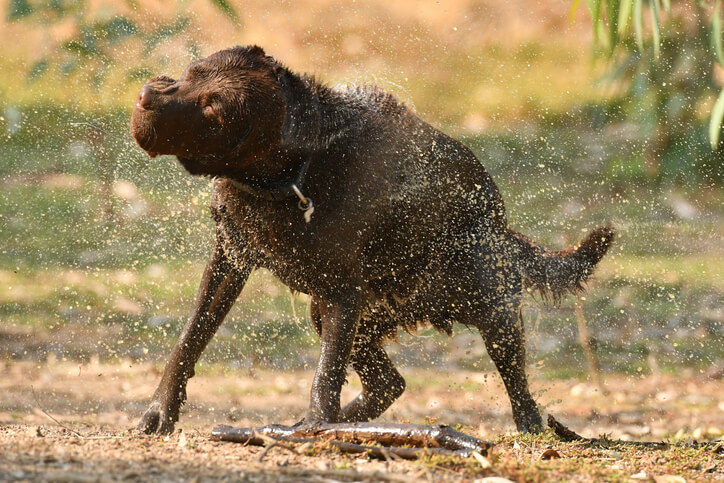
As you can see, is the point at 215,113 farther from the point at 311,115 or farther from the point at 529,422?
the point at 529,422

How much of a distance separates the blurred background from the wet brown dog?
1.43 feet

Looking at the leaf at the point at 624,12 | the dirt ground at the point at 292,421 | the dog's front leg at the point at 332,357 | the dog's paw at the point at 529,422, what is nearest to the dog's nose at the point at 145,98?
the dog's front leg at the point at 332,357

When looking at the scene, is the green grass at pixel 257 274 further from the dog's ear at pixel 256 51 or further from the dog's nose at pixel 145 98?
the dog's nose at pixel 145 98

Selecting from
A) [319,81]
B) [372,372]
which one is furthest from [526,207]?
[319,81]

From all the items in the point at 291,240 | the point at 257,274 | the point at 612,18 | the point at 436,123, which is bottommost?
the point at 291,240

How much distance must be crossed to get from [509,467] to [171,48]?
21.5ft

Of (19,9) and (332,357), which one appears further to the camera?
(19,9)

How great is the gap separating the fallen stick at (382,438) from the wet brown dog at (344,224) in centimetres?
28

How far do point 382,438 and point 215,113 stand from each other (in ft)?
4.79

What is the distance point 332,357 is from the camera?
Answer: 4273mm

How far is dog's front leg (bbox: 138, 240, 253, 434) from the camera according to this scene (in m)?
4.59

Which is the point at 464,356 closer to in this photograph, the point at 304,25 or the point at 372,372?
the point at 372,372

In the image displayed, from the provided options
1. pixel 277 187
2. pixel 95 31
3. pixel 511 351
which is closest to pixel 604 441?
pixel 511 351

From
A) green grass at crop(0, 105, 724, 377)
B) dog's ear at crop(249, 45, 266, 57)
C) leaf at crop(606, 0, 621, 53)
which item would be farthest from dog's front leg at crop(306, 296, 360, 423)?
leaf at crop(606, 0, 621, 53)
